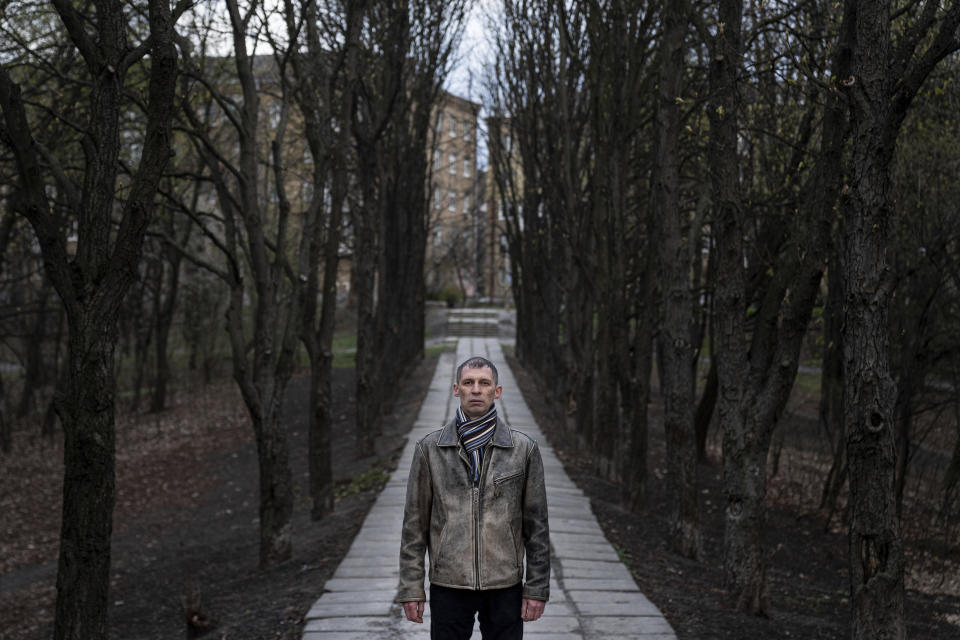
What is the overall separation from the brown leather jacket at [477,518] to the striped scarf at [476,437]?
2 centimetres

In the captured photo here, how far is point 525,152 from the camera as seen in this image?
71.2ft

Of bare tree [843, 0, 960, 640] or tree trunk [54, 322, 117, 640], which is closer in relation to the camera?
bare tree [843, 0, 960, 640]

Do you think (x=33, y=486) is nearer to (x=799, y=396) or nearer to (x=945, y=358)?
(x=945, y=358)

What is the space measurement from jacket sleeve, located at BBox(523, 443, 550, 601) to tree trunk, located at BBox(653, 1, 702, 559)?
5642 mm

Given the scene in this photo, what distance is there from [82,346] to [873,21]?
4.56 m

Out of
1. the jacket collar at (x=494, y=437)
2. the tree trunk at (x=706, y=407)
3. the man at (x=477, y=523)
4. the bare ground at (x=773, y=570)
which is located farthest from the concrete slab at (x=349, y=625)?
the tree trunk at (x=706, y=407)

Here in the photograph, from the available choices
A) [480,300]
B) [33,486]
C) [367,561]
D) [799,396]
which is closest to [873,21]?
[367,561]

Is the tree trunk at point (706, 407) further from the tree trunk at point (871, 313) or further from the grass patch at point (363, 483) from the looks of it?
the tree trunk at point (871, 313)

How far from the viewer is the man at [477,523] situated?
3.75 meters

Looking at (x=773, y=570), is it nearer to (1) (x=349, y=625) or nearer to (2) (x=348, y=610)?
(2) (x=348, y=610)

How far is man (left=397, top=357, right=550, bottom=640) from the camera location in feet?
12.3

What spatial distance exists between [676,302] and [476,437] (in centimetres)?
589

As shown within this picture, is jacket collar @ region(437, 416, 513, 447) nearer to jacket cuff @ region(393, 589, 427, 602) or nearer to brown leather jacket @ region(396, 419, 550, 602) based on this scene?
brown leather jacket @ region(396, 419, 550, 602)

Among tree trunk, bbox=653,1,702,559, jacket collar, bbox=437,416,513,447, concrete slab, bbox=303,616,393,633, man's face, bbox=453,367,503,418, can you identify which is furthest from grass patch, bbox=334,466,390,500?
man's face, bbox=453,367,503,418
